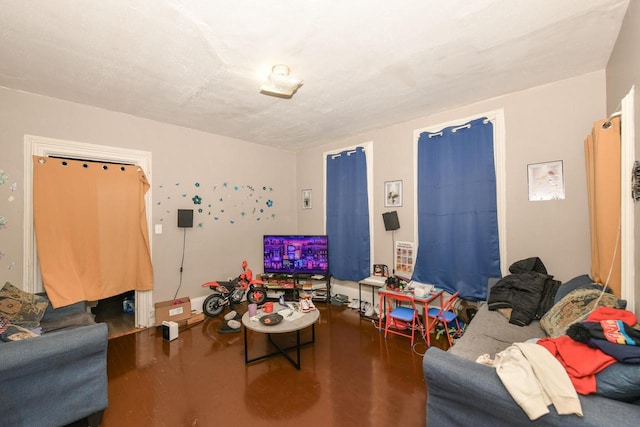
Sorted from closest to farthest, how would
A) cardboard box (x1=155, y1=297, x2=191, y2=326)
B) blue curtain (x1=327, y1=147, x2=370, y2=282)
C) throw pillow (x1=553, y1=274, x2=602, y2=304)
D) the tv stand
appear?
throw pillow (x1=553, y1=274, x2=602, y2=304)
cardboard box (x1=155, y1=297, x2=191, y2=326)
blue curtain (x1=327, y1=147, x2=370, y2=282)
the tv stand

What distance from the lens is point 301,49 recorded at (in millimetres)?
2027

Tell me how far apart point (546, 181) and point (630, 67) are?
118 cm

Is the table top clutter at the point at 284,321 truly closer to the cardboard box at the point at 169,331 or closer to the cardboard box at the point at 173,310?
the cardboard box at the point at 169,331

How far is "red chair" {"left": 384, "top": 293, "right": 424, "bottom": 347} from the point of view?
9.75 ft

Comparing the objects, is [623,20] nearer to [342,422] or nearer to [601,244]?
[601,244]

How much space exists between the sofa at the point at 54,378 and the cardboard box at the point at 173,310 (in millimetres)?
1545

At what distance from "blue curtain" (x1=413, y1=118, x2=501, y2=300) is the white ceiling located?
487 mm

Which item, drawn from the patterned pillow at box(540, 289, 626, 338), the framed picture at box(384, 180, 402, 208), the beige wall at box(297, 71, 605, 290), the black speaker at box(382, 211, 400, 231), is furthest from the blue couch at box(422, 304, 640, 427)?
the framed picture at box(384, 180, 402, 208)

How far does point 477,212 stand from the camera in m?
3.07

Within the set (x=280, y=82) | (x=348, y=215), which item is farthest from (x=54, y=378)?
(x=348, y=215)

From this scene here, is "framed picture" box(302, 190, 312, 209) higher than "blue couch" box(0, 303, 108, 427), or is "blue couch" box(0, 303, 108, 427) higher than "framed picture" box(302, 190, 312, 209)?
"framed picture" box(302, 190, 312, 209)

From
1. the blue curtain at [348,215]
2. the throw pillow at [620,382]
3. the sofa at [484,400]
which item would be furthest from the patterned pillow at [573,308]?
the blue curtain at [348,215]

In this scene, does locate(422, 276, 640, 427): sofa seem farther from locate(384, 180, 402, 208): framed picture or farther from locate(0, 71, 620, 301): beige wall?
locate(384, 180, 402, 208): framed picture

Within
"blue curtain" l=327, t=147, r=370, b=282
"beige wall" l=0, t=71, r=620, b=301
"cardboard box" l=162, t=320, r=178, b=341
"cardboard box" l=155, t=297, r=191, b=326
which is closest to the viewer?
"beige wall" l=0, t=71, r=620, b=301
